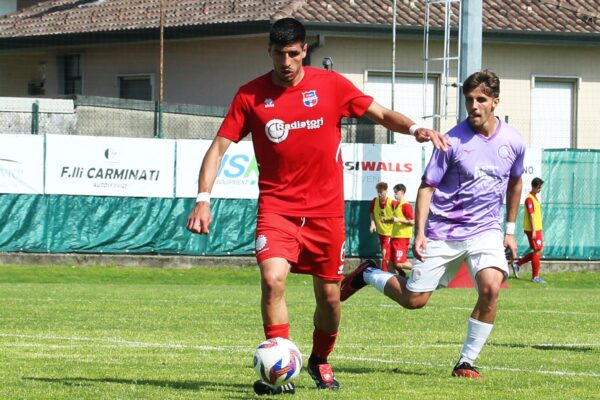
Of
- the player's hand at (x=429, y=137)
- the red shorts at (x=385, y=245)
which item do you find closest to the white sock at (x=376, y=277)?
the player's hand at (x=429, y=137)

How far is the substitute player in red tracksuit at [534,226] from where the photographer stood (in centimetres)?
2819

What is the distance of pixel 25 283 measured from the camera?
24.7 meters

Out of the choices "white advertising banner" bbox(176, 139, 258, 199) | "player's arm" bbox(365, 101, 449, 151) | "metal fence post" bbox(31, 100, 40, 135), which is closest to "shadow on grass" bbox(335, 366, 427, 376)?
"player's arm" bbox(365, 101, 449, 151)

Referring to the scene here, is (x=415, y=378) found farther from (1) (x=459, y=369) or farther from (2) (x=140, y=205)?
(2) (x=140, y=205)

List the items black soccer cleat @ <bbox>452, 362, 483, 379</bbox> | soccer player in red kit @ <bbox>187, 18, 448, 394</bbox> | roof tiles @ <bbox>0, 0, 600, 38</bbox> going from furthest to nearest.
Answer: roof tiles @ <bbox>0, 0, 600, 38</bbox> → black soccer cleat @ <bbox>452, 362, 483, 379</bbox> → soccer player in red kit @ <bbox>187, 18, 448, 394</bbox>

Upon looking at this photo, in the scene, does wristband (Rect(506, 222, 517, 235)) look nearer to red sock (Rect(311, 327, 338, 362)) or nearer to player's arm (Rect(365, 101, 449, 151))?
player's arm (Rect(365, 101, 449, 151))

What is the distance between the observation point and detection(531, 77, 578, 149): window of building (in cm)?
3775

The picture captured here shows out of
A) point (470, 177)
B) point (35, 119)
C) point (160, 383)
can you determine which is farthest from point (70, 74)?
point (160, 383)

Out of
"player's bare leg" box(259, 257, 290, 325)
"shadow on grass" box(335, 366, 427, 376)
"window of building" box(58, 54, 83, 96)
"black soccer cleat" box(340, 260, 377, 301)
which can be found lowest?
"shadow on grass" box(335, 366, 427, 376)

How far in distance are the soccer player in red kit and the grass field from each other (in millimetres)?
838

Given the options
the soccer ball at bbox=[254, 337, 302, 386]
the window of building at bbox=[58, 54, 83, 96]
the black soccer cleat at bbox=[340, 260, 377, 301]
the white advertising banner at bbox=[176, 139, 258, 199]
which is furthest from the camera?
the window of building at bbox=[58, 54, 83, 96]

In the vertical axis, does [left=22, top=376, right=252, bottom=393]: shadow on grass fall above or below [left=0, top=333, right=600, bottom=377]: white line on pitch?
above

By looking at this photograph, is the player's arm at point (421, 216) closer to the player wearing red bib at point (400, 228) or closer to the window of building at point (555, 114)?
the player wearing red bib at point (400, 228)

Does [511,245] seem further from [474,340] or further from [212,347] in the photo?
[212,347]
